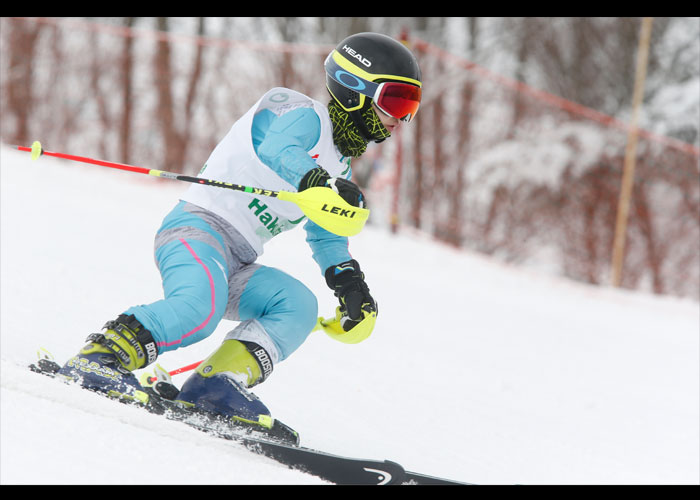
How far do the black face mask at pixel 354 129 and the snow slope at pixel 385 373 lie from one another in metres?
1.17

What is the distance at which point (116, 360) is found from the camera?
2477 mm

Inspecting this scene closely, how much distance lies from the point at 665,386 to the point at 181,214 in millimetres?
3892

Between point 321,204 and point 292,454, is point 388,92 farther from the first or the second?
point 292,454

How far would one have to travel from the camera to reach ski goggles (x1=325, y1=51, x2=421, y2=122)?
2840mm

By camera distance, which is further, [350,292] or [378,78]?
[350,292]

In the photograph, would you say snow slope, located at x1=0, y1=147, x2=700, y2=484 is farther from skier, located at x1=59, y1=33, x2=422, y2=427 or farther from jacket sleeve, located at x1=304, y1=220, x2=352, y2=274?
jacket sleeve, located at x1=304, y1=220, x2=352, y2=274

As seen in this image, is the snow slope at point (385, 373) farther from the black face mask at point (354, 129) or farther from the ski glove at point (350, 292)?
the black face mask at point (354, 129)

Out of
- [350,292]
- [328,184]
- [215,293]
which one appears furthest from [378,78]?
[215,293]

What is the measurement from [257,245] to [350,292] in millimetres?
403

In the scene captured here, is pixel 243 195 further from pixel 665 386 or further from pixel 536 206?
pixel 536 206

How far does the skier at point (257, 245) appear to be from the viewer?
2.53m

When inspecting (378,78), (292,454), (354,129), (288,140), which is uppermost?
(378,78)

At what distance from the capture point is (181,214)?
2.79 meters

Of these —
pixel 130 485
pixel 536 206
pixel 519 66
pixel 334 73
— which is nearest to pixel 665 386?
pixel 334 73
